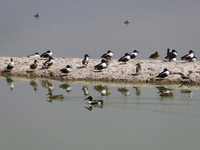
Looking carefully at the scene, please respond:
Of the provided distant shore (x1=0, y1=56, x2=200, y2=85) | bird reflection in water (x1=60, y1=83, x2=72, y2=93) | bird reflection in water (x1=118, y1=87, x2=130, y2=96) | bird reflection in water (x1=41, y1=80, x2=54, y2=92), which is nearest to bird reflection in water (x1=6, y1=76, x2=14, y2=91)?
distant shore (x1=0, y1=56, x2=200, y2=85)

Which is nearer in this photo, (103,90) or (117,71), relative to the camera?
(103,90)

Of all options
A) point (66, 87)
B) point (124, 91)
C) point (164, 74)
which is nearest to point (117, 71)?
point (164, 74)

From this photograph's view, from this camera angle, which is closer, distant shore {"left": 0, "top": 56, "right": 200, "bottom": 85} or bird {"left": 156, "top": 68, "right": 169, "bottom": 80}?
bird {"left": 156, "top": 68, "right": 169, "bottom": 80}

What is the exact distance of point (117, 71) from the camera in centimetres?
2292

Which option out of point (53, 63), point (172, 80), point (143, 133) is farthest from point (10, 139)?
point (53, 63)

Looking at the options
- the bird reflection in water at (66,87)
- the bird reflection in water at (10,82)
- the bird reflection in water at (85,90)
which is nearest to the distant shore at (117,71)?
the bird reflection in water at (10,82)

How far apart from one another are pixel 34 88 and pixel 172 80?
9.42 metres

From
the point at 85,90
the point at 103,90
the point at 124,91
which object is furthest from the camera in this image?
the point at 103,90

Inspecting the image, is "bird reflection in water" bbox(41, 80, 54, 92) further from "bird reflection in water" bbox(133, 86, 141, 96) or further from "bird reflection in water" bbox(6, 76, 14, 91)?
"bird reflection in water" bbox(133, 86, 141, 96)

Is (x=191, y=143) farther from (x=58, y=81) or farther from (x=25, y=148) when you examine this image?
(x=58, y=81)

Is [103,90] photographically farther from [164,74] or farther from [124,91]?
[164,74]

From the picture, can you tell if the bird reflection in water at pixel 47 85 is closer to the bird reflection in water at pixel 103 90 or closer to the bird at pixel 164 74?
the bird reflection in water at pixel 103 90

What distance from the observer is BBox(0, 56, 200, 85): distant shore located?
2128 centimetres

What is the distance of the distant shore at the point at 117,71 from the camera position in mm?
21281
